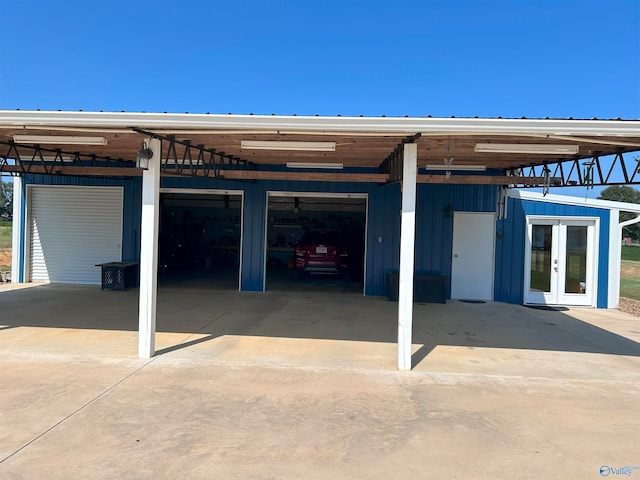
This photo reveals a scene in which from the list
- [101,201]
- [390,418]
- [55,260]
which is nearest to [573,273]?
[390,418]

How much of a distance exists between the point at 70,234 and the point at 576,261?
1219 centimetres

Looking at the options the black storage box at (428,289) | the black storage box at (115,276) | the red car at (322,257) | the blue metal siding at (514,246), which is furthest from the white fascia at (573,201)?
the black storage box at (115,276)

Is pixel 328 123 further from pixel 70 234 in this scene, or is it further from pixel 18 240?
pixel 18 240

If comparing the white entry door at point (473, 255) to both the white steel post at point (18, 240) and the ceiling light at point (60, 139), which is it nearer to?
the ceiling light at point (60, 139)

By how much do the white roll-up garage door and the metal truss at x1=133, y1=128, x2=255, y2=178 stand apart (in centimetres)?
281

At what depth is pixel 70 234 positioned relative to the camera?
12.0m

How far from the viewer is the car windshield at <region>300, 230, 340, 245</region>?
13252 mm

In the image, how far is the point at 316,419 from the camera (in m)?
4.02

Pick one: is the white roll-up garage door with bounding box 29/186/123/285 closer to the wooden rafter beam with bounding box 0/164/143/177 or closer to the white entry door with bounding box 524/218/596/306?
the wooden rafter beam with bounding box 0/164/143/177

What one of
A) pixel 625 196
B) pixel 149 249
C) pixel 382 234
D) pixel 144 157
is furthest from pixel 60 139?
pixel 625 196

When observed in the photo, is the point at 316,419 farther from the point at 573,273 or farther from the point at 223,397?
the point at 573,273

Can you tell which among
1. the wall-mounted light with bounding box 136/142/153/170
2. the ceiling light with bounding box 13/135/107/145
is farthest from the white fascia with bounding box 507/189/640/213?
the ceiling light with bounding box 13/135/107/145

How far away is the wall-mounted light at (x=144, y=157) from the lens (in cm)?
561

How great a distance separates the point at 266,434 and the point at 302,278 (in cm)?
1077
